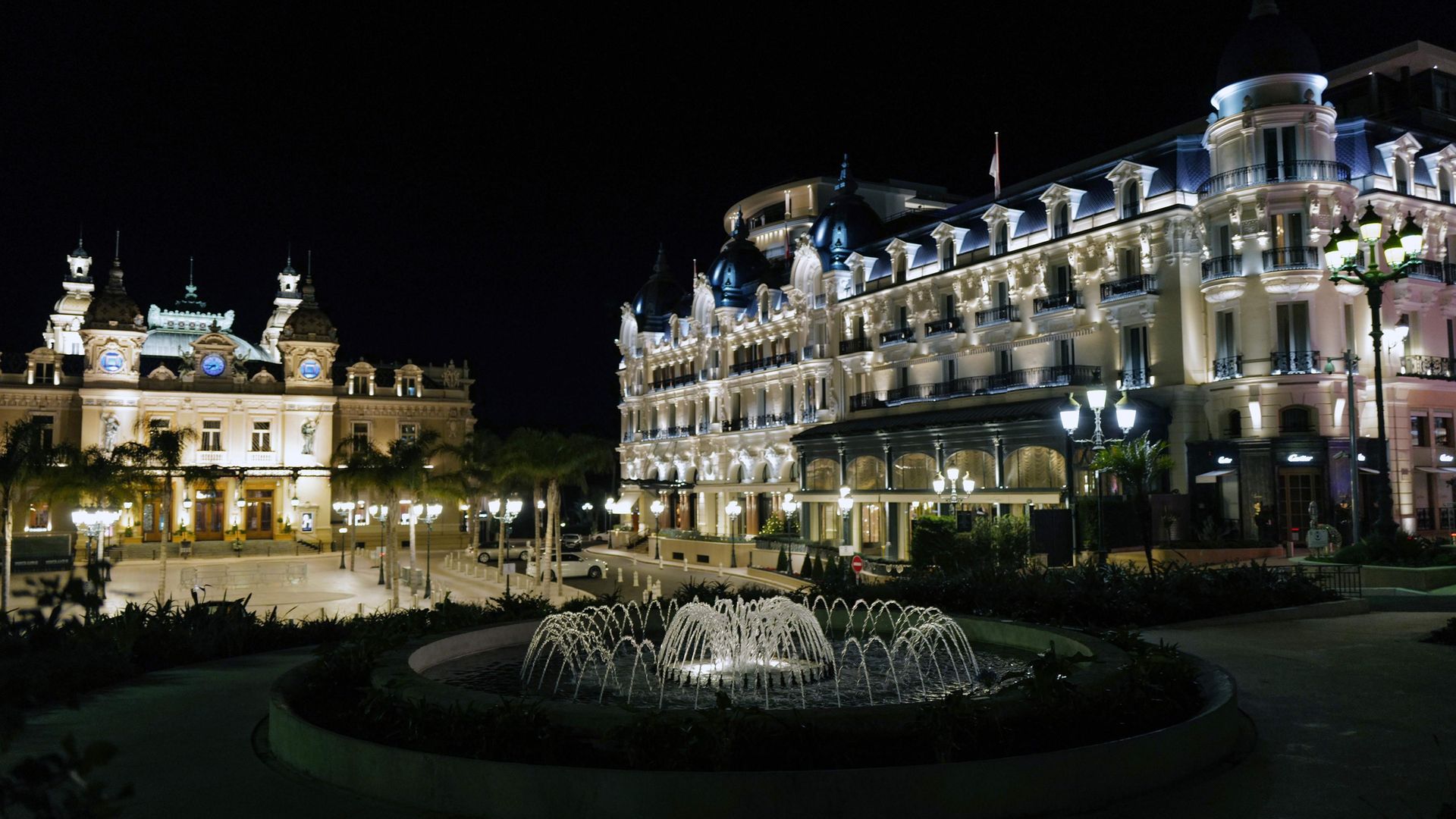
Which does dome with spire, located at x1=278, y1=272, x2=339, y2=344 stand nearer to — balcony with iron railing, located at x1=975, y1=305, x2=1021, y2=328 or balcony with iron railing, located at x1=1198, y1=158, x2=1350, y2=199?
balcony with iron railing, located at x1=975, y1=305, x2=1021, y2=328

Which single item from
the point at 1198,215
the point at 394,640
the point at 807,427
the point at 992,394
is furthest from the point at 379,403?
the point at 394,640

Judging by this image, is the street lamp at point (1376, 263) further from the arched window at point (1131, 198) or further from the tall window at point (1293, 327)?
the arched window at point (1131, 198)

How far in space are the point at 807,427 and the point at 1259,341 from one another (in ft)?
89.6

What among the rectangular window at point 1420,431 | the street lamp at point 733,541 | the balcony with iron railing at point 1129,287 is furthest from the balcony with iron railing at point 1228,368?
the street lamp at point 733,541

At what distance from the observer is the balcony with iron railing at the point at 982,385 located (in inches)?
1663

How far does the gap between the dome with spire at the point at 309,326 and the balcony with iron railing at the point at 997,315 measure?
5053 centimetres

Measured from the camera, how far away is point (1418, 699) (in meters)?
12.0

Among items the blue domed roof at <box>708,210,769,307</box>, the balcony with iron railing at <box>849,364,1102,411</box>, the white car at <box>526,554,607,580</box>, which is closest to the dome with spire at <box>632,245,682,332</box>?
the blue domed roof at <box>708,210,769,307</box>

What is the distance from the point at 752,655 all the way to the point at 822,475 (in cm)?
3938

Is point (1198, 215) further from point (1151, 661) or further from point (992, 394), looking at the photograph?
point (1151, 661)

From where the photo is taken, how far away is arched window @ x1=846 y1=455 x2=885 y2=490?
166 ft

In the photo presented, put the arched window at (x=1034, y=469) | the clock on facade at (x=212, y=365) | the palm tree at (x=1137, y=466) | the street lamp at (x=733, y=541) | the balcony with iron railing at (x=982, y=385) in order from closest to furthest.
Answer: the palm tree at (x=1137, y=466) < the arched window at (x=1034, y=469) < the balcony with iron railing at (x=982, y=385) < the street lamp at (x=733, y=541) < the clock on facade at (x=212, y=365)

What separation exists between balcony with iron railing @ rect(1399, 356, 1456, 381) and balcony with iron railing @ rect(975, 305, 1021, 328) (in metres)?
14.7

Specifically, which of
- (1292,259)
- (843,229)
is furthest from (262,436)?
(1292,259)
